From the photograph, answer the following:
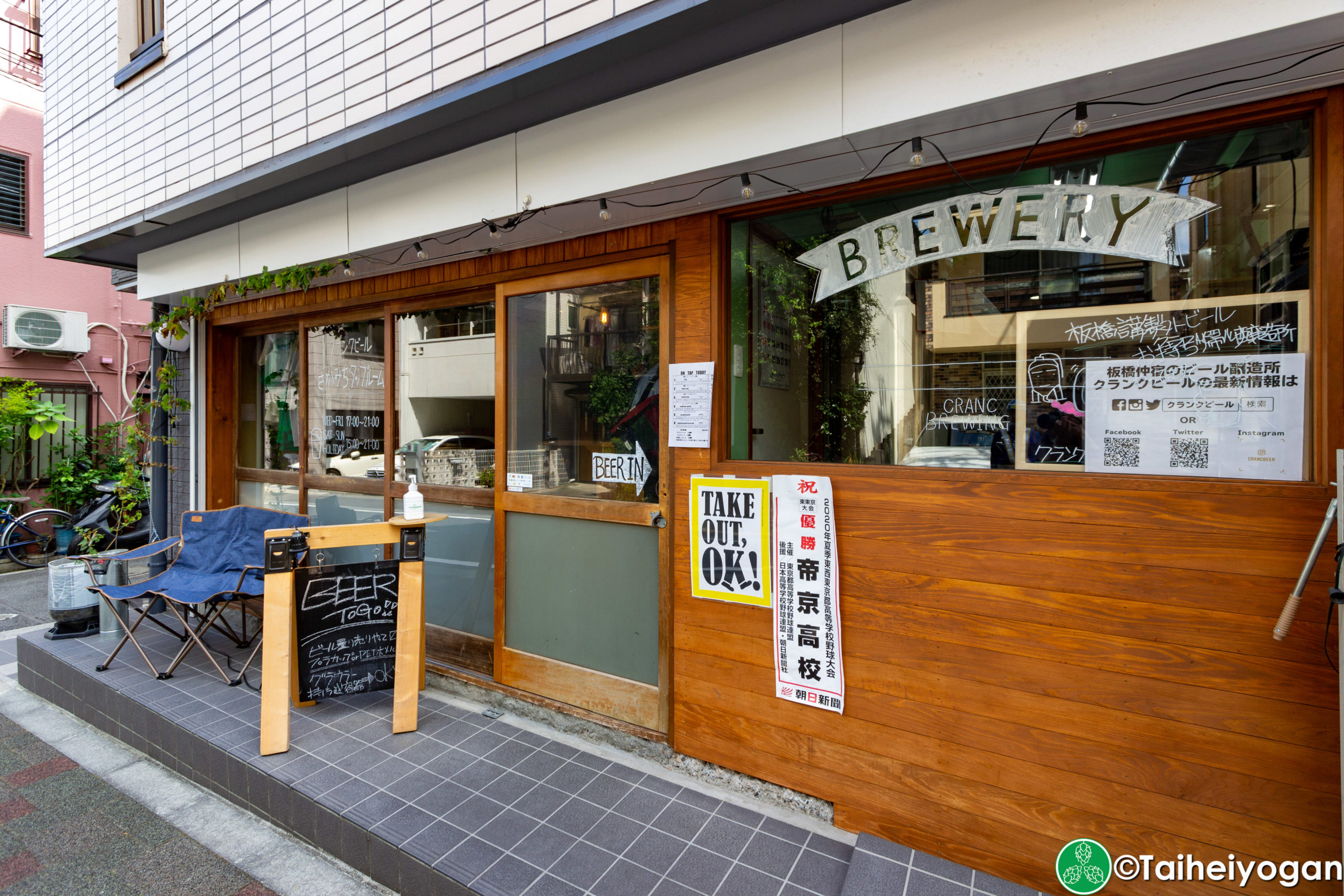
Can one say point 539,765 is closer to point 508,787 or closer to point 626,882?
point 508,787

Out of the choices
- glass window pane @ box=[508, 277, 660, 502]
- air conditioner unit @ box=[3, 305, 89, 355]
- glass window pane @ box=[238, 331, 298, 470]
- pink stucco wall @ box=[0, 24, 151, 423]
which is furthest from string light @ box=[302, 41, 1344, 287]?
pink stucco wall @ box=[0, 24, 151, 423]

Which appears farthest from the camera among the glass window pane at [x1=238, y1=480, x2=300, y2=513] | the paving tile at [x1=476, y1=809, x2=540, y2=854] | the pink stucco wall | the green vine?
the pink stucco wall

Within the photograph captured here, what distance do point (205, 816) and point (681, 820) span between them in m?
2.38

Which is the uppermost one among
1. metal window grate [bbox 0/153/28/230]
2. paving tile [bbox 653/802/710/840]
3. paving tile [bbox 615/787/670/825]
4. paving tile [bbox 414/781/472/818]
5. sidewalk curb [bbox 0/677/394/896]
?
metal window grate [bbox 0/153/28/230]

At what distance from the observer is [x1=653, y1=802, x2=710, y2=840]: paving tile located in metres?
2.69

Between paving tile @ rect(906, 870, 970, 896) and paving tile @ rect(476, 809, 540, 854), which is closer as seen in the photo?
paving tile @ rect(906, 870, 970, 896)

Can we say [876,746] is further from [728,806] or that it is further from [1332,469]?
[1332,469]

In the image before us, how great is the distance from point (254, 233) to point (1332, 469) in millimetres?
5975

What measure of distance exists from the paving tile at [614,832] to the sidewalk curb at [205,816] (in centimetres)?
88

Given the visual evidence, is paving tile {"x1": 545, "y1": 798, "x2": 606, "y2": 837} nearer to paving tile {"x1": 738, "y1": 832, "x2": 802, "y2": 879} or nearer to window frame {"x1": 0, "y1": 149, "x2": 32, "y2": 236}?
paving tile {"x1": 738, "y1": 832, "x2": 802, "y2": 879}

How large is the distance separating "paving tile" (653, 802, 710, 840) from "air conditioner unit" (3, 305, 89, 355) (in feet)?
36.7

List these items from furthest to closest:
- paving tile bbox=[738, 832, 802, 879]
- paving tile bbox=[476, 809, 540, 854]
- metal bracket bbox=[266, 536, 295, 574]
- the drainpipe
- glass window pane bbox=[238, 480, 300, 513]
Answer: the drainpipe
glass window pane bbox=[238, 480, 300, 513]
metal bracket bbox=[266, 536, 295, 574]
paving tile bbox=[476, 809, 540, 854]
paving tile bbox=[738, 832, 802, 879]

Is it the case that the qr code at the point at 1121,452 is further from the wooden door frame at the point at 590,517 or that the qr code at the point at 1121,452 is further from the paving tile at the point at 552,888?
the paving tile at the point at 552,888

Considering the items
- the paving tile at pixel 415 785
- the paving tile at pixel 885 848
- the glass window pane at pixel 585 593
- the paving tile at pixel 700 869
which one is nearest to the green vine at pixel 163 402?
the glass window pane at pixel 585 593
